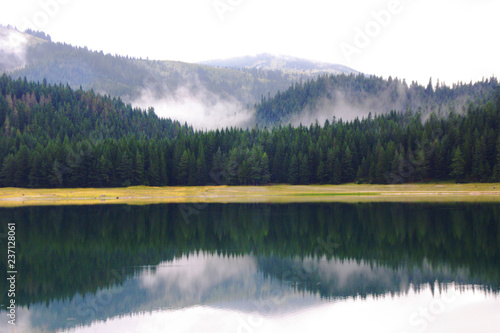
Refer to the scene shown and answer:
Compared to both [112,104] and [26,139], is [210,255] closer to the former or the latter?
[26,139]

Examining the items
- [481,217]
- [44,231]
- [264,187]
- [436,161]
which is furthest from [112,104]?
[481,217]

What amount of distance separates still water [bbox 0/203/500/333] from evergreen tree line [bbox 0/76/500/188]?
60544mm

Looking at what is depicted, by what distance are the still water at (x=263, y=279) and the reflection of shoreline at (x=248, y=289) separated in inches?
2.1

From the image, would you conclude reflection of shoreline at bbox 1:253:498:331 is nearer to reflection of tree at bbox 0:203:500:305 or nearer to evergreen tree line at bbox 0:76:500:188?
reflection of tree at bbox 0:203:500:305

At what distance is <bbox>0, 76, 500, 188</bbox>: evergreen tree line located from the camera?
94938 millimetres

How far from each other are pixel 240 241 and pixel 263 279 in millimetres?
11807

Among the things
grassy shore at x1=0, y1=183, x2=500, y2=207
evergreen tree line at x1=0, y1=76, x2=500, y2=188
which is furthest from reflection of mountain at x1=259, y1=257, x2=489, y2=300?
evergreen tree line at x1=0, y1=76, x2=500, y2=188

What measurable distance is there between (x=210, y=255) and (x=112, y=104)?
169m

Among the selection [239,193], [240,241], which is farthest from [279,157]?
[240,241]

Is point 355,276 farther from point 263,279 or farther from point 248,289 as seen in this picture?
point 248,289

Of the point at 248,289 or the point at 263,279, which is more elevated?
the point at 263,279

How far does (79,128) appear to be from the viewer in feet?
488

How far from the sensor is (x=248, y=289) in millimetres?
20719

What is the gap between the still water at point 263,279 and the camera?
1666 centimetres
